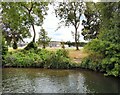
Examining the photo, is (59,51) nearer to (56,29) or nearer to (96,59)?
(96,59)

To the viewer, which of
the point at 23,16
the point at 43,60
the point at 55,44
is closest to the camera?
the point at 43,60

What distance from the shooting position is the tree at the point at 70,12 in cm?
1633

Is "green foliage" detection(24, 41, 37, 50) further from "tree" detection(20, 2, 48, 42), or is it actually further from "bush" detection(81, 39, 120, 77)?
"bush" detection(81, 39, 120, 77)

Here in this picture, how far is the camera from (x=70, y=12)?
1644 centimetres

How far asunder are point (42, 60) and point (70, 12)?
4.90 meters

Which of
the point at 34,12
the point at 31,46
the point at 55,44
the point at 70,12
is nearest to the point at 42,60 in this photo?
the point at 31,46

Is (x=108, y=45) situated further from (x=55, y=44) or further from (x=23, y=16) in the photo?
(x=23, y=16)

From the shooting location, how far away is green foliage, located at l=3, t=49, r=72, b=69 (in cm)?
1246

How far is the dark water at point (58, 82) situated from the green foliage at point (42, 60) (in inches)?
31.7

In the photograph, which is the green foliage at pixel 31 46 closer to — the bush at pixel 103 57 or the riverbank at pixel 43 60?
the riverbank at pixel 43 60

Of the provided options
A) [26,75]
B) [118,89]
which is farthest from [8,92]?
[118,89]

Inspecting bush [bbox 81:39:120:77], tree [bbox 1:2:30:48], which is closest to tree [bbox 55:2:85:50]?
tree [bbox 1:2:30:48]

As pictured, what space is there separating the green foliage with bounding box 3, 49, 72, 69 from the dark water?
804mm

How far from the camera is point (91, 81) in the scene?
9539 mm
